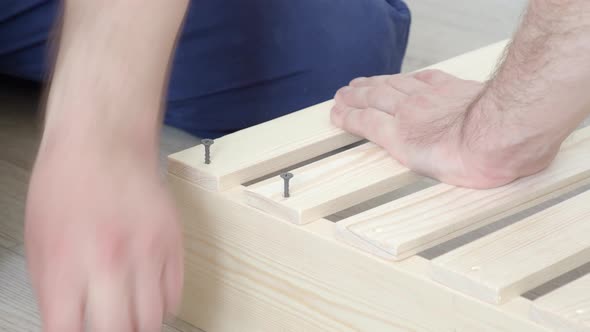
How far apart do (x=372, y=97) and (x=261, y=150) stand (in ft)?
0.50

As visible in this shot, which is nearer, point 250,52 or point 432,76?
point 432,76

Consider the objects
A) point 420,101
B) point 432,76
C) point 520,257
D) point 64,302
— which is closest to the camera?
point 64,302

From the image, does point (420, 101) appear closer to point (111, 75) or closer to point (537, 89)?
point (537, 89)

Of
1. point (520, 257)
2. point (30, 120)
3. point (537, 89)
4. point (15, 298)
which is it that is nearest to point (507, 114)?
point (537, 89)

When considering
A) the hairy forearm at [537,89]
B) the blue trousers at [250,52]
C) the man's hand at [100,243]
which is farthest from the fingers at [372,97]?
the man's hand at [100,243]

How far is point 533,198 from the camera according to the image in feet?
3.16

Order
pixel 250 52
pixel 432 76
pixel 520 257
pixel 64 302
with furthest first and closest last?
pixel 250 52
pixel 432 76
pixel 520 257
pixel 64 302

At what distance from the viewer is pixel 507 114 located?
3.03 ft

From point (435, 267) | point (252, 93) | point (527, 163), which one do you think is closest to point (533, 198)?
point (527, 163)

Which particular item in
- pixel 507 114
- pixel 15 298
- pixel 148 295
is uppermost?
pixel 507 114

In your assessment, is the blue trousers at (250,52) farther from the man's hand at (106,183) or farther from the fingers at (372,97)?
the man's hand at (106,183)

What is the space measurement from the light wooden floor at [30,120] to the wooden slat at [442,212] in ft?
0.84

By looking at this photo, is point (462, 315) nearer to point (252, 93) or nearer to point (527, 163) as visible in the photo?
point (527, 163)

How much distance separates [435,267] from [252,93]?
2.12 ft
